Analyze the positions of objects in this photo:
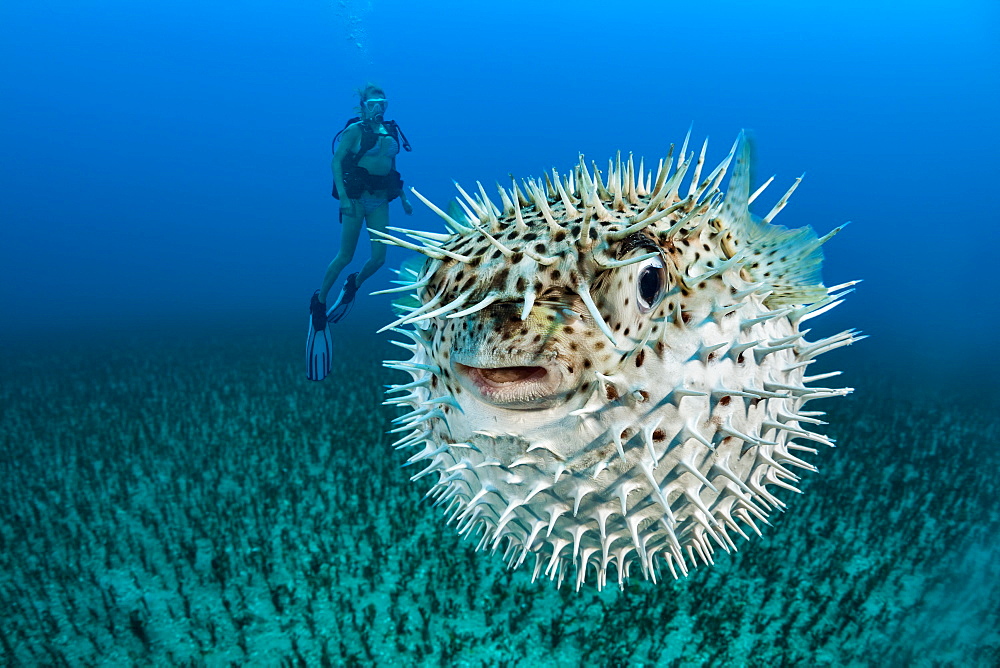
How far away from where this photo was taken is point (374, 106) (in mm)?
6629

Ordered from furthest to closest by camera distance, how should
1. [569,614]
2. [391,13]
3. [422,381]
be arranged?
[391,13] → [569,614] → [422,381]

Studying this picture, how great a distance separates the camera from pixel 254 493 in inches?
202

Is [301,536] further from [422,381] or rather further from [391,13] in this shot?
[391,13]

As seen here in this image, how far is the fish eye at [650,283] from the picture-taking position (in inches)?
38.2

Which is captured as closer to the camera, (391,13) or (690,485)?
(690,485)

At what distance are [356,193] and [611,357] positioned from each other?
6299 millimetres

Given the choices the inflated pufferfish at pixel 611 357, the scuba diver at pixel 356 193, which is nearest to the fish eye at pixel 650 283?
the inflated pufferfish at pixel 611 357

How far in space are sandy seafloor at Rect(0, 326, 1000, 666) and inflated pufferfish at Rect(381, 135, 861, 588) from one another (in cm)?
225

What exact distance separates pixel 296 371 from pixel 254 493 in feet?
20.2

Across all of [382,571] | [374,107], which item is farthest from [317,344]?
[382,571]

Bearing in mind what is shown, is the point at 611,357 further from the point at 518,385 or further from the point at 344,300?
the point at 344,300

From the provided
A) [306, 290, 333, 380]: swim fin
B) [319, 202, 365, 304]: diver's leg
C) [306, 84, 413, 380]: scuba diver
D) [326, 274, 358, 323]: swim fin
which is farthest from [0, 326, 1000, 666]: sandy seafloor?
[319, 202, 365, 304]: diver's leg

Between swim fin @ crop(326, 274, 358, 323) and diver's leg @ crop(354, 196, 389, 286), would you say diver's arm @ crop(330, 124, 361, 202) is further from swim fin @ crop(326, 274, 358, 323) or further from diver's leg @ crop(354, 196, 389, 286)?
swim fin @ crop(326, 274, 358, 323)

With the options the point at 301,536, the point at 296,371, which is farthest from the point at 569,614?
the point at 296,371
